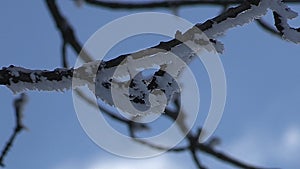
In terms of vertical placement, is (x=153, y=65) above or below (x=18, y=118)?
below

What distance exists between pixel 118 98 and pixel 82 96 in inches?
32.8

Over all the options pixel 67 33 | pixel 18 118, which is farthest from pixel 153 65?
pixel 67 33

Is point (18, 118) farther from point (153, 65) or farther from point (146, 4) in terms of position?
point (153, 65)

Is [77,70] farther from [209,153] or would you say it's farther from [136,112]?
[209,153]

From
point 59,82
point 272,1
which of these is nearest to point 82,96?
point 59,82

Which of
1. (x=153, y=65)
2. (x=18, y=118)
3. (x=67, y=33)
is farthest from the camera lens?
(x=67, y=33)

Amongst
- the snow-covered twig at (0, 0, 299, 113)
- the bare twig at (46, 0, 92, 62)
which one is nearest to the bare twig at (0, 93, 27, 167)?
the bare twig at (46, 0, 92, 62)

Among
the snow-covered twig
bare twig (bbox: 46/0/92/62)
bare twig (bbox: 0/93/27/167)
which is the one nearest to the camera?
the snow-covered twig

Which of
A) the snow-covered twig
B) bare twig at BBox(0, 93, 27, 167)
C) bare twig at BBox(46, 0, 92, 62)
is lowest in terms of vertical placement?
the snow-covered twig

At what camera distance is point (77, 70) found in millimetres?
803

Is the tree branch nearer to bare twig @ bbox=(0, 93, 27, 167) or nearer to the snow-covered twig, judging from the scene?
bare twig @ bbox=(0, 93, 27, 167)

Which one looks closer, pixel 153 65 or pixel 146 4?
pixel 153 65

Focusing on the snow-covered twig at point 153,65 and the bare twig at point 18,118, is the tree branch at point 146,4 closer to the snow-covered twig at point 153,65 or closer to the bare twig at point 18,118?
the bare twig at point 18,118

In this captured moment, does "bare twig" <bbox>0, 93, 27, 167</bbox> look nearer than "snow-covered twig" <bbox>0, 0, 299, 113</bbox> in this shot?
No
